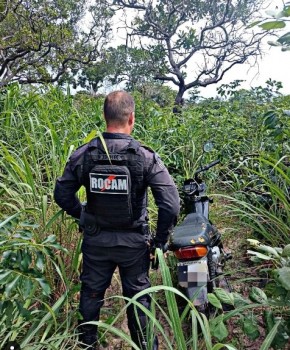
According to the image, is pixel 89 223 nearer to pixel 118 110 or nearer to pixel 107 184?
pixel 107 184

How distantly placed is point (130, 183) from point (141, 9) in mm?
17499

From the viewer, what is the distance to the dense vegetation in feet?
4.66

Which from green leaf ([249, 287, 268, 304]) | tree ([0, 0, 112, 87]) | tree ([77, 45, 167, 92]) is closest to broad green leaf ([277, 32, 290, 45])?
green leaf ([249, 287, 268, 304])

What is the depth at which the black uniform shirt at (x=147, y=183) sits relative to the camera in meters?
1.81

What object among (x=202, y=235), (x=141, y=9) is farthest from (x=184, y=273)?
(x=141, y=9)

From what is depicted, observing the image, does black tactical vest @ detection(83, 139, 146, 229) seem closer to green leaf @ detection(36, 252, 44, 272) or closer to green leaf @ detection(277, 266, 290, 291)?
green leaf @ detection(36, 252, 44, 272)

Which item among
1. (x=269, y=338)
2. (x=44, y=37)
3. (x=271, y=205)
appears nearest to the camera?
(x=269, y=338)

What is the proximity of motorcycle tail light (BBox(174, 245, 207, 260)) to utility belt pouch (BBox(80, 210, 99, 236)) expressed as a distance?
473 mm

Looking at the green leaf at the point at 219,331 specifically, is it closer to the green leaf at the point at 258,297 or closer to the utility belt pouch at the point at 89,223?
the green leaf at the point at 258,297

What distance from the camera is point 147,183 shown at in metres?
1.84

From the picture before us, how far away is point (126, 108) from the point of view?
1830 millimetres

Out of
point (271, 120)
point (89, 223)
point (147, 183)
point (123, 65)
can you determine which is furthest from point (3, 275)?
point (123, 65)

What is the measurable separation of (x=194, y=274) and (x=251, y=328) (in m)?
0.49

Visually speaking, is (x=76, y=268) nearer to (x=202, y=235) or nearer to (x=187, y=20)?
(x=202, y=235)
